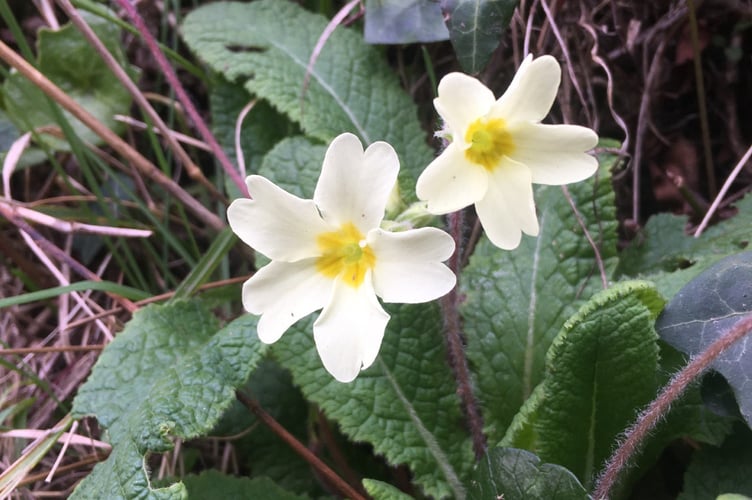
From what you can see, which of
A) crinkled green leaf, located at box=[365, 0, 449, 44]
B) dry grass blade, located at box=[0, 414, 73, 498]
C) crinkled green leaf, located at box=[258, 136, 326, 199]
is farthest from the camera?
crinkled green leaf, located at box=[365, 0, 449, 44]

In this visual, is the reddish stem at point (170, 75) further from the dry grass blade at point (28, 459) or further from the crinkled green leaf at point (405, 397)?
the dry grass blade at point (28, 459)

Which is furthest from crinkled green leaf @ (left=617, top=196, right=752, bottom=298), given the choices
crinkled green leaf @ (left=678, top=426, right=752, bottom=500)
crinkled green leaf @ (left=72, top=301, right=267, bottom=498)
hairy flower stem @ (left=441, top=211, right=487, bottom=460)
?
crinkled green leaf @ (left=72, top=301, right=267, bottom=498)

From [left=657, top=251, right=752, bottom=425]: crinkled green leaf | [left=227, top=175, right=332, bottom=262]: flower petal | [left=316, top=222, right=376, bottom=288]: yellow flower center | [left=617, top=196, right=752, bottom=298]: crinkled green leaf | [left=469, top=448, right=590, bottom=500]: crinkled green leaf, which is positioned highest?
[left=227, top=175, right=332, bottom=262]: flower petal

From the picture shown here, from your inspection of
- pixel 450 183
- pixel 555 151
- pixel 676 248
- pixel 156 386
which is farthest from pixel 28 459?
pixel 676 248

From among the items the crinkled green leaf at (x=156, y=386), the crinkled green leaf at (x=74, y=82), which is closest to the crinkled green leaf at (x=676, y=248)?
the crinkled green leaf at (x=156, y=386)

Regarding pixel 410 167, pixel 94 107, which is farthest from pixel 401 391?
pixel 94 107

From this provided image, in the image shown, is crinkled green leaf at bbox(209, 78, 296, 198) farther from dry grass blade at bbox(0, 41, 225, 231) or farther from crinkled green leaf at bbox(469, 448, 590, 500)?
crinkled green leaf at bbox(469, 448, 590, 500)

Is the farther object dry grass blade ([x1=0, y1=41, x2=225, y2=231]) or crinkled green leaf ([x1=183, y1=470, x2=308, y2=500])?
dry grass blade ([x1=0, y1=41, x2=225, y2=231])
